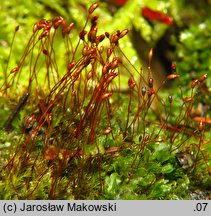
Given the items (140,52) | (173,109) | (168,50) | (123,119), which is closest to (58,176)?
(123,119)

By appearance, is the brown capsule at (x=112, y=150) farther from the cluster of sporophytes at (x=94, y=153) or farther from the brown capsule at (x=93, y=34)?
the brown capsule at (x=93, y=34)

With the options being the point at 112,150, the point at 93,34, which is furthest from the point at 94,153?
the point at 93,34

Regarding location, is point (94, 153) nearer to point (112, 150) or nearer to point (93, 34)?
point (112, 150)

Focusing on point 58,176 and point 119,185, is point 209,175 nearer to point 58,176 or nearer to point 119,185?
point 119,185

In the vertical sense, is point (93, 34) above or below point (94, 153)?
above

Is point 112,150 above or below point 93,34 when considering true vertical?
below

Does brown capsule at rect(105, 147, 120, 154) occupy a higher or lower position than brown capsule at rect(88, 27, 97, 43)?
lower

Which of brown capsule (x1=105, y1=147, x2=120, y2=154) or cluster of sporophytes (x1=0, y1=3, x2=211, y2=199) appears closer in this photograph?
cluster of sporophytes (x1=0, y1=3, x2=211, y2=199)

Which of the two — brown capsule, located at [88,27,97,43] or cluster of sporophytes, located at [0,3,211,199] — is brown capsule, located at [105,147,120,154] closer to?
cluster of sporophytes, located at [0,3,211,199]

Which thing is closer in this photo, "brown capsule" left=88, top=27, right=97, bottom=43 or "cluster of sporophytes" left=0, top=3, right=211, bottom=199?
"cluster of sporophytes" left=0, top=3, right=211, bottom=199

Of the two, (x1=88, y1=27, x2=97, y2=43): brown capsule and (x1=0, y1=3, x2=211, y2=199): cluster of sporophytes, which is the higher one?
(x1=88, y1=27, x2=97, y2=43): brown capsule

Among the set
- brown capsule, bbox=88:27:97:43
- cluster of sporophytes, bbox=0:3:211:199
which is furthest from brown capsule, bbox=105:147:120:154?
brown capsule, bbox=88:27:97:43
